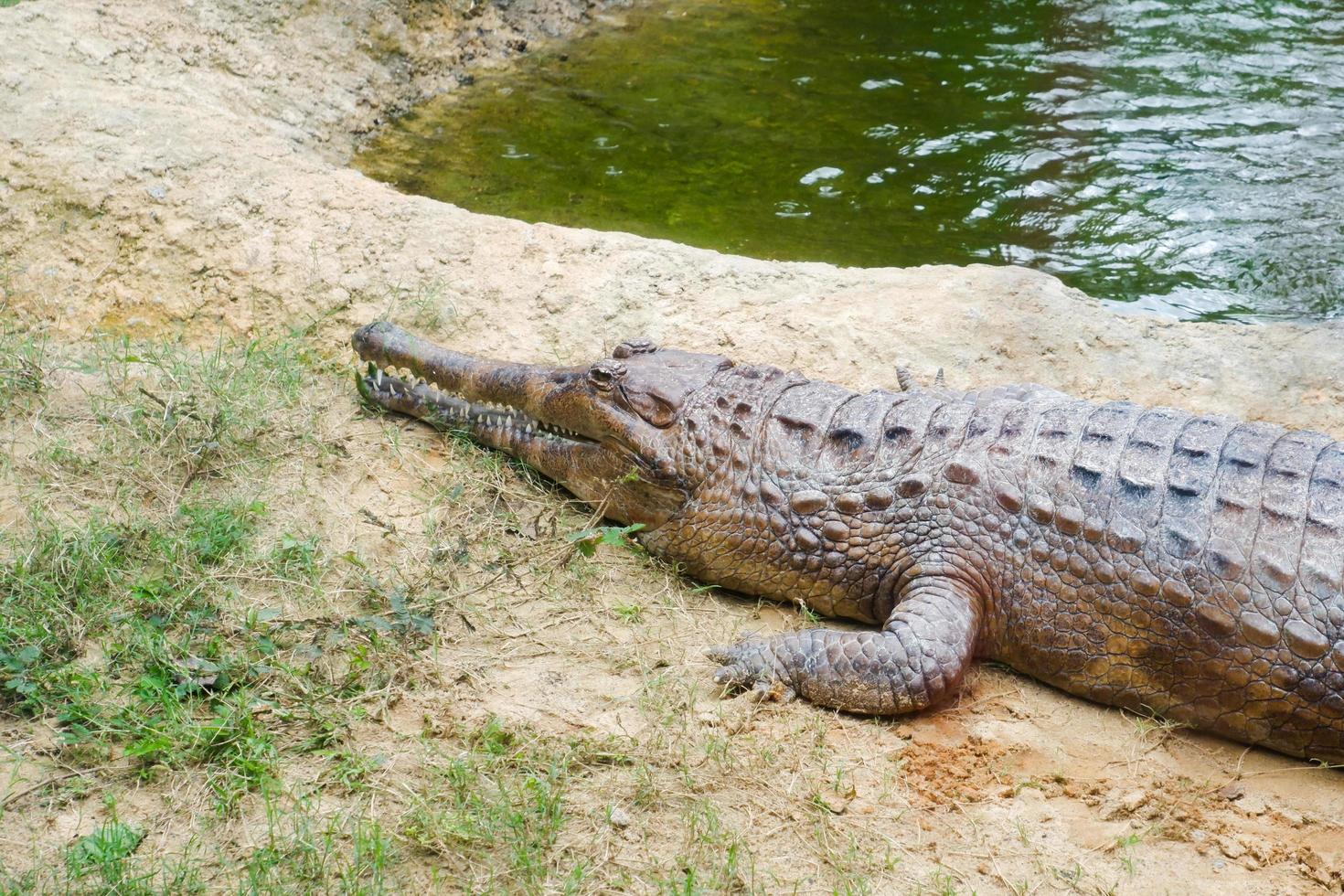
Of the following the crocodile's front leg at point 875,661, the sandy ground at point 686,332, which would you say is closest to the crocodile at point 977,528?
the crocodile's front leg at point 875,661

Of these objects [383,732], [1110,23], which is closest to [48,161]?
[383,732]

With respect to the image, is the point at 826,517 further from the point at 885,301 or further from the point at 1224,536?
the point at 885,301

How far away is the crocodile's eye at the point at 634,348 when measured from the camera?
16.2 feet

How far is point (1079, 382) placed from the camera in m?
5.34

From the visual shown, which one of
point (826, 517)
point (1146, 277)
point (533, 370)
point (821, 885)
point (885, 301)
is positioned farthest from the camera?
point (1146, 277)

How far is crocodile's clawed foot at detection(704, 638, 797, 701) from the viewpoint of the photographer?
12.8ft

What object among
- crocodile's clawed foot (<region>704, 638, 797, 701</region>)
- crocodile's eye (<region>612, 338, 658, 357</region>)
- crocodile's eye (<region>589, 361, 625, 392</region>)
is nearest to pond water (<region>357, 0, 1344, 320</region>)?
crocodile's eye (<region>612, 338, 658, 357</region>)

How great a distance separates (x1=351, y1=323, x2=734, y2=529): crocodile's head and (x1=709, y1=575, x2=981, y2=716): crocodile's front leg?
2.90ft

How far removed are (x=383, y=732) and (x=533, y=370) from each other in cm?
200

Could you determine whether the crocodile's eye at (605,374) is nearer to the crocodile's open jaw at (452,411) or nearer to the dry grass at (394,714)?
the crocodile's open jaw at (452,411)

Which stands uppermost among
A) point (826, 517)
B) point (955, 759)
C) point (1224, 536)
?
point (1224, 536)

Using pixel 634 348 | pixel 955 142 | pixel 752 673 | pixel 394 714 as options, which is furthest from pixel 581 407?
pixel 955 142

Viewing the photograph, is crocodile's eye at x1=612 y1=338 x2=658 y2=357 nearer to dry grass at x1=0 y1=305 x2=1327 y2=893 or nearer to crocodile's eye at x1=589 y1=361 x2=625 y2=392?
crocodile's eye at x1=589 y1=361 x2=625 y2=392

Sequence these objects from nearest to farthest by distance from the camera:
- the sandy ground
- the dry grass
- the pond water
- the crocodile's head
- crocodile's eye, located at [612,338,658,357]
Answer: the dry grass → the sandy ground → the crocodile's head → crocodile's eye, located at [612,338,658,357] → the pond water
